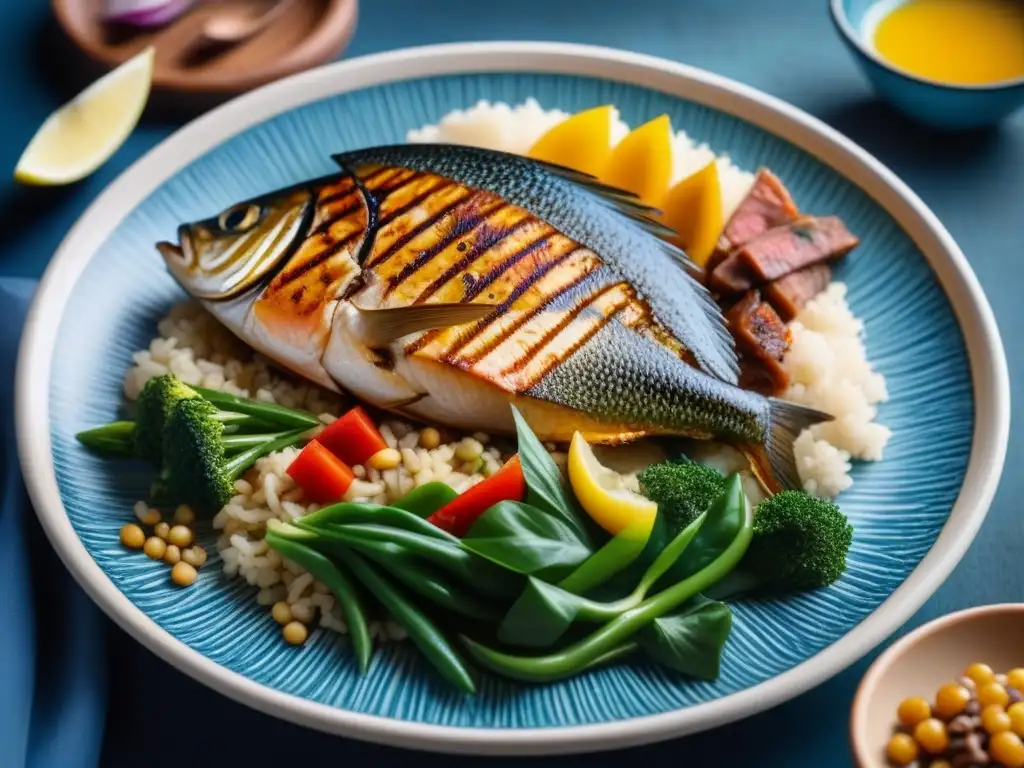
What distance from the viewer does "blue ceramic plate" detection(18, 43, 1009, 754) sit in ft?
9.05

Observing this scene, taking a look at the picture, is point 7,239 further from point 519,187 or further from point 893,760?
point 893,760

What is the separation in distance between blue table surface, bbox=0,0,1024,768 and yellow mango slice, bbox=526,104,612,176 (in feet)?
4.15

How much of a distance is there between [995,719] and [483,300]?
173 cm

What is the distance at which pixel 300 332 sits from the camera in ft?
11.2

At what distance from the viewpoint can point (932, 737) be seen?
2.55 meters

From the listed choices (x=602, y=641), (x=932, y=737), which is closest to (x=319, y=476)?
(x=602, y=641)

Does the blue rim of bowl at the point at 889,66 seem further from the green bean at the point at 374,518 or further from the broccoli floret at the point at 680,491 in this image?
the green bean at the point at 374,518

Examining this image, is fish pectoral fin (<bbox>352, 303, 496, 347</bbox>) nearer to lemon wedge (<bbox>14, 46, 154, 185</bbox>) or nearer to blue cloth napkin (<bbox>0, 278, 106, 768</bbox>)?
blue cloth napkin (<bbox>0, 278, 106, 768</bbox>)

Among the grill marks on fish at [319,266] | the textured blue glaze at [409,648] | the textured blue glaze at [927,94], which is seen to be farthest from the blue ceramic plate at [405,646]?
the grill marks on fish at [319,266]

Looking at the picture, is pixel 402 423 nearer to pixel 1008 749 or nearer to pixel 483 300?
pixel 483 300

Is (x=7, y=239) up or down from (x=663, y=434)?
down

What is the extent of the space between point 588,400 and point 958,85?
208 cm

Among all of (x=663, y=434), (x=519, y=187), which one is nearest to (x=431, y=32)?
(x=519, y=187)

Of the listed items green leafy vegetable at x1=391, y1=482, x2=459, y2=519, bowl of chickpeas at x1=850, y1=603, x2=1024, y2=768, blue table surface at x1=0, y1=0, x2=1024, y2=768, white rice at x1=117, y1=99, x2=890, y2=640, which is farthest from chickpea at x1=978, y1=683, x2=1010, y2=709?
green leafy vegetable at x1=391, y1=482, x2=459, y2=519
